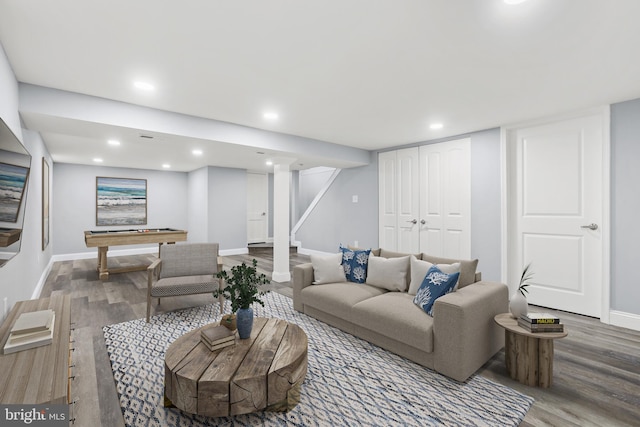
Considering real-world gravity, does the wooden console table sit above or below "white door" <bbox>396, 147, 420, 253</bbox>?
below

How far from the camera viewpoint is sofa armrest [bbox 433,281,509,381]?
83.4 inches

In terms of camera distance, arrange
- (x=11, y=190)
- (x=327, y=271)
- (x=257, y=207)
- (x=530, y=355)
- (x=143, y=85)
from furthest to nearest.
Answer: (x=257, y=207), (x=327, y=271), (x=143, y=85), (x=530, y=355), (x=11, y=190)

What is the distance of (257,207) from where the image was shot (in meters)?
9.38

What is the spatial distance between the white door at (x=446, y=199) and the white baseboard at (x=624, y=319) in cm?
162

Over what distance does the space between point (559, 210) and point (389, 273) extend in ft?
7.71

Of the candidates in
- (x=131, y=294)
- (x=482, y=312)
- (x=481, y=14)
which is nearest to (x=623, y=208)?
(x=482, y=312)

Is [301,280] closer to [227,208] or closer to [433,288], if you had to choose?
[433,288]

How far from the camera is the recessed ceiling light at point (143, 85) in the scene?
276 cm

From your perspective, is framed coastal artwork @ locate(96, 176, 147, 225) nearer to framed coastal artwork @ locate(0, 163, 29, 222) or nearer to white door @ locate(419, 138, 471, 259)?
framed coastal artwork @ locate(0, 163, 29, 222)

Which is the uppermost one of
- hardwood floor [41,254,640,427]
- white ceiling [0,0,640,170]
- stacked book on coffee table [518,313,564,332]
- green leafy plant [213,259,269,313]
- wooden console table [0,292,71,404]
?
white ceiling [0,0,640,170]

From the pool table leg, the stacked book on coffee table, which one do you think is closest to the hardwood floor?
the stacked book on coffee table

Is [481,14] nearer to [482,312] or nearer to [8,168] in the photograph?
[482,312]

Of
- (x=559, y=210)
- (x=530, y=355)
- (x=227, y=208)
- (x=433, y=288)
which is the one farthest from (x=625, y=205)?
(x=227, y=208)

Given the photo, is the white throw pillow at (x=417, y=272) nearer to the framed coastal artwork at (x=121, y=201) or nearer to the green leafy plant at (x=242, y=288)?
the green leafy plant at (x=242, y=288)
